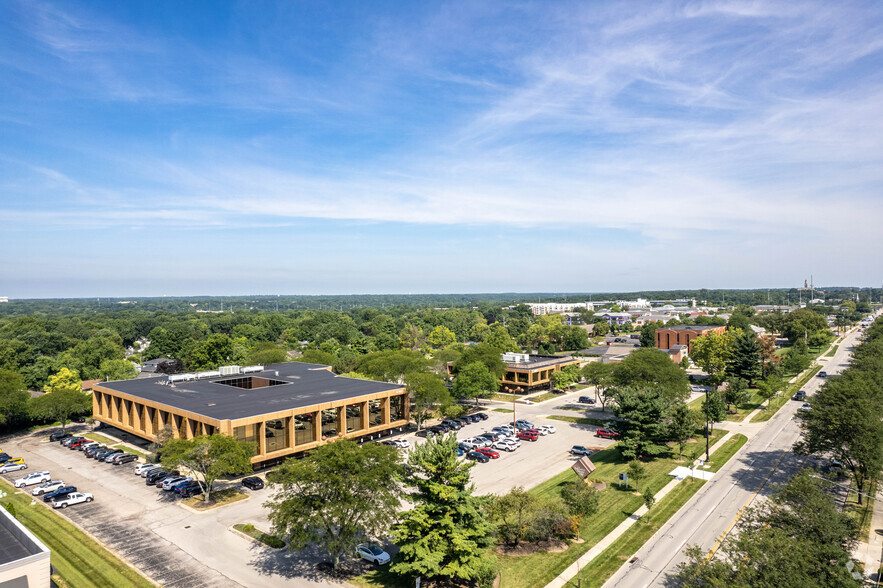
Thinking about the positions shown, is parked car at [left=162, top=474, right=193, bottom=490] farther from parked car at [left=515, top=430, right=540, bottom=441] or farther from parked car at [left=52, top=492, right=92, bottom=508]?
parked car at [left=515, top=430, right=540, bottom=441]

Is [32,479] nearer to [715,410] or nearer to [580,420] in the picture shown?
[580,420]

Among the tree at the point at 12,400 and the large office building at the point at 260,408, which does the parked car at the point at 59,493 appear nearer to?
the large office building at the point at 260,408

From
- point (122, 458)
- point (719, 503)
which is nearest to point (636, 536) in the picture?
point (719, 503)

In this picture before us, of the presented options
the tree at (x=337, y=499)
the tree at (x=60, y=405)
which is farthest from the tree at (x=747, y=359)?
the tree at (x=60, y=405)

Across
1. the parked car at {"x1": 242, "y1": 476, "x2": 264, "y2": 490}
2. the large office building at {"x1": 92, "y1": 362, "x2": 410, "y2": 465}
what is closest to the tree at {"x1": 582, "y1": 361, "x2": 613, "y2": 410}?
the large office building at {"x1": 92, "y1": 362, "x2": 410, "y2": 465}

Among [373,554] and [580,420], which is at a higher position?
[373,554]

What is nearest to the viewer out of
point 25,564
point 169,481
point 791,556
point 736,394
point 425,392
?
point 791,556
